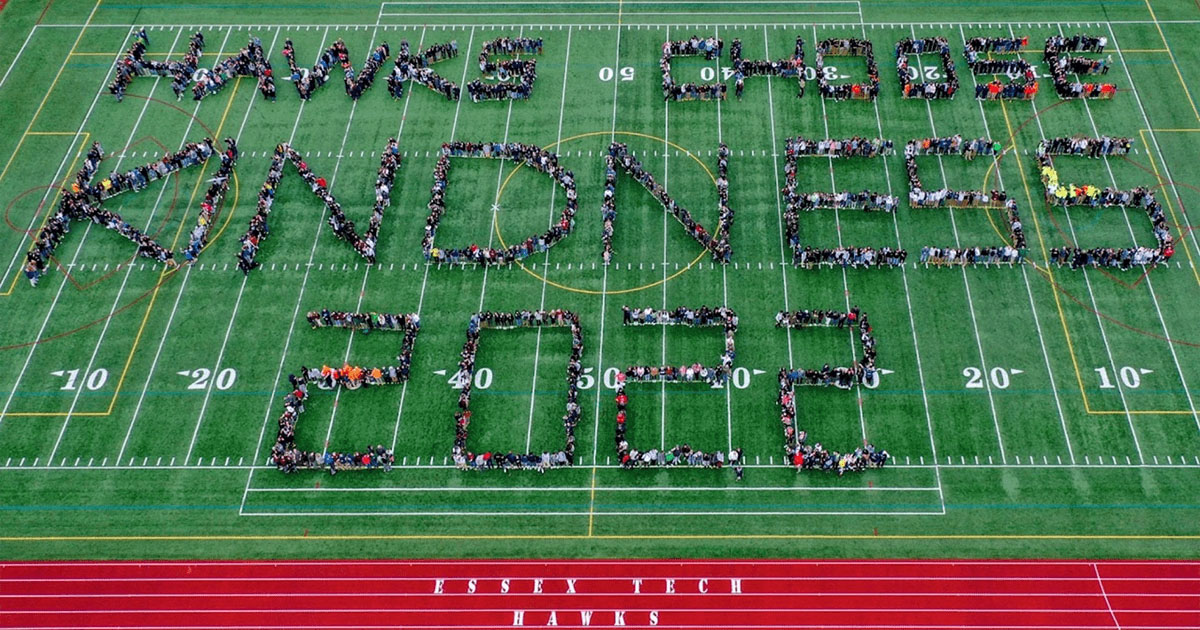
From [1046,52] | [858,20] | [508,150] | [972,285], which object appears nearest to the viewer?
[972,285]

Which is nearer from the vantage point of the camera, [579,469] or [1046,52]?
[579,469]

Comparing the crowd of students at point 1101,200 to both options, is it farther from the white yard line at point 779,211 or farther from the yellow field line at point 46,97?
the yellow field line at point 46,97

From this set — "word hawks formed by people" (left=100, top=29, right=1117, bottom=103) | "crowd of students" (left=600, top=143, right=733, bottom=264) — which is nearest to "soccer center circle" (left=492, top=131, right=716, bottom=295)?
"crowd of students" (left=600, top=143, right=733, bottom=264)

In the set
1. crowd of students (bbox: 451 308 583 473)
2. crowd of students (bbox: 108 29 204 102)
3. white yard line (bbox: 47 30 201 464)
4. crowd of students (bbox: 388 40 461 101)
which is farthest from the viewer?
crowd of students (bbox: 108 29 204 102)

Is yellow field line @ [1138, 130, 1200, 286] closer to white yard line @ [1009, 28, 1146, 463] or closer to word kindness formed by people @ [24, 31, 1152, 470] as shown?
word kindness formed by people @ [24, 31, 1152, 470]
